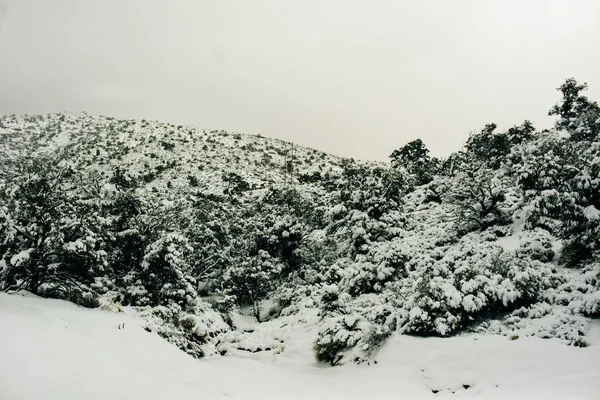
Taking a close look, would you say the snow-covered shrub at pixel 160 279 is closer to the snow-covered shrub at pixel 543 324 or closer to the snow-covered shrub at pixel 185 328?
the snow-covered shrub at pixel 185 328

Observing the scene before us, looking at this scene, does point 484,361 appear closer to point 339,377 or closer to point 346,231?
point 339,377

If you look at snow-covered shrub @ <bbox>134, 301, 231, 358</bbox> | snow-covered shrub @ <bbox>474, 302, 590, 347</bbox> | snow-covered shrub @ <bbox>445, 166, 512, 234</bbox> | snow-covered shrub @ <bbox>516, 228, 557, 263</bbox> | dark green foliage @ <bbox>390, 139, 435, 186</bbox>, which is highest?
dark green foliage @ <bbox>390, 139, 435, 186</bbox>

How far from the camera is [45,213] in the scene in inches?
406

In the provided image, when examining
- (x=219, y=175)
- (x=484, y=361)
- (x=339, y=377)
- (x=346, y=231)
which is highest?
(x=219, y=175)

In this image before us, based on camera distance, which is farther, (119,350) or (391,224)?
(391,224)

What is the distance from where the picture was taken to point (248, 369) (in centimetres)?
961

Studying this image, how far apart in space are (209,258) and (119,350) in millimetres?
14960

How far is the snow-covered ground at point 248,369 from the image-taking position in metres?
4.05

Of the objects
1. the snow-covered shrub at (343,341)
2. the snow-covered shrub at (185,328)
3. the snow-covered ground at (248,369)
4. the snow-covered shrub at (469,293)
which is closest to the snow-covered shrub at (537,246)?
the snow-covered shrub at (469,293)

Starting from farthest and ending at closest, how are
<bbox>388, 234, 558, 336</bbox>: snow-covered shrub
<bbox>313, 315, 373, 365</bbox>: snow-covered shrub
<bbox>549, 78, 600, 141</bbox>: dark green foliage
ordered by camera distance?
<bbox>549, 78, 600, 141</bbox>: dark green foliage, <bbox>313, 315, 373, 365</bbox>: snow-covered shrub, <bbox>388, 234, 558, 336</bbox>: snow-covered shrub

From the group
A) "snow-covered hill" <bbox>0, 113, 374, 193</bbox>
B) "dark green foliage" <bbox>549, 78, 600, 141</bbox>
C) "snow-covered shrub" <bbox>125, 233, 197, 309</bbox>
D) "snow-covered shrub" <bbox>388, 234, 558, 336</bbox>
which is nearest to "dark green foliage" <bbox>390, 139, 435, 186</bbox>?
"dark green foliage" <bbox>549, 78, 600, 141</bbox>

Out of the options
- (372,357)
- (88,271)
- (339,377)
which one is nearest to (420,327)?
(372,357)

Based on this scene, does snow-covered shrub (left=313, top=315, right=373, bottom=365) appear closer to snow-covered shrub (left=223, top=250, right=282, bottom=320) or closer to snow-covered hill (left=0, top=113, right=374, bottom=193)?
snow-covered shrub (left=223, top=250, right=282, bottom=320)

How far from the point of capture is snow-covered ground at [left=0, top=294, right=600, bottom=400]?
13.3ft
